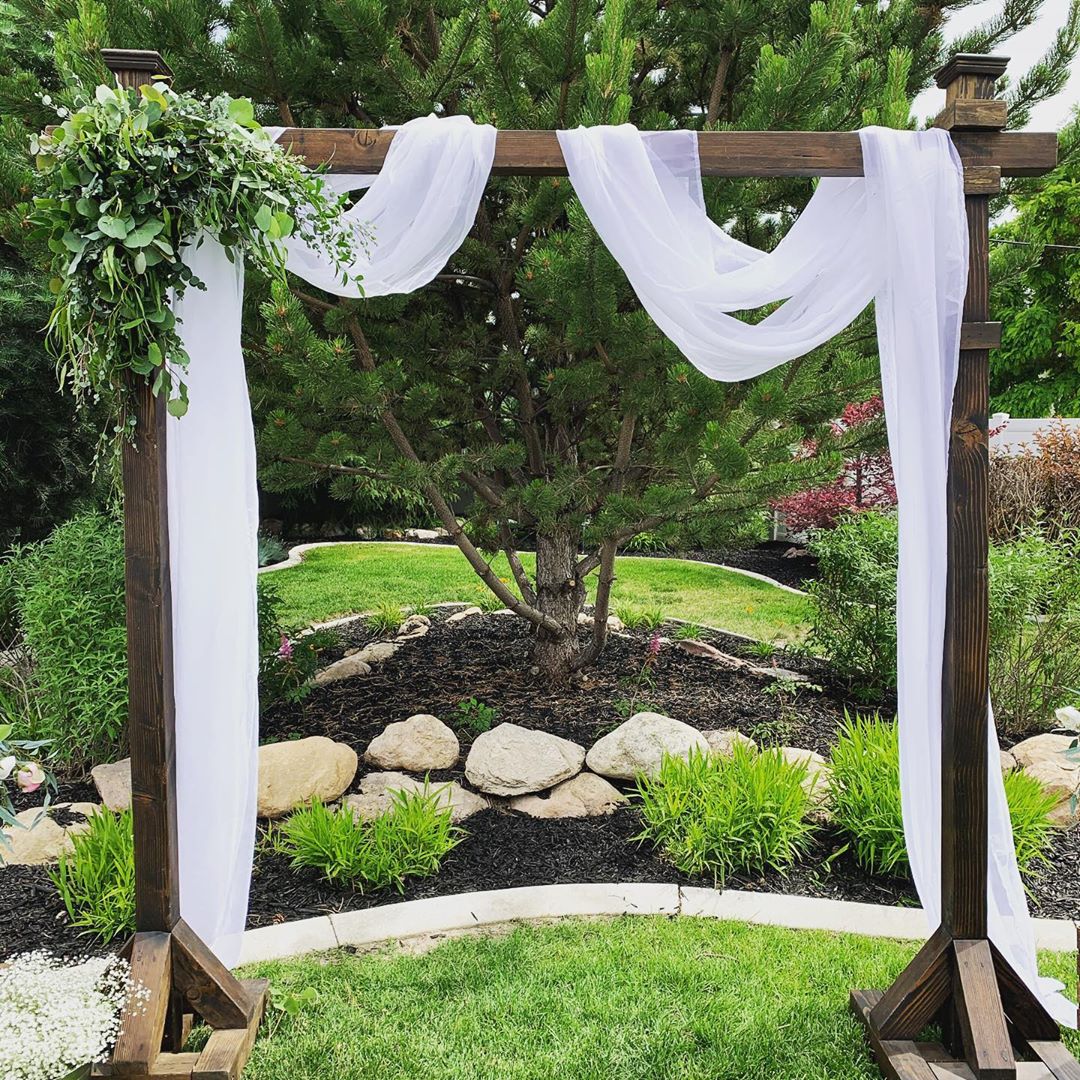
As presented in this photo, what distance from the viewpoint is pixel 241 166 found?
6.19 feet

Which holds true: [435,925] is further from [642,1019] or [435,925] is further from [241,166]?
[241,166]

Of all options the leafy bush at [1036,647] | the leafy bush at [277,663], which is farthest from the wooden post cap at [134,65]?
the leafy bush at [1036,647]

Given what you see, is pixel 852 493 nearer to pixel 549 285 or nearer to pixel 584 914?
pixel 549 285

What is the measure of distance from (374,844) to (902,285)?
2341mm

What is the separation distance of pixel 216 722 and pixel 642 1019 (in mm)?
1323

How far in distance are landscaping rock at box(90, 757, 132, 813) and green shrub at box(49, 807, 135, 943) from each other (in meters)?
0.47

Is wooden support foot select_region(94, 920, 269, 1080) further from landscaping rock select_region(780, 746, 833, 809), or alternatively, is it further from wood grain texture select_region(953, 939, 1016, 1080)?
landscaping rock select_region(780, 746, 833, 809)

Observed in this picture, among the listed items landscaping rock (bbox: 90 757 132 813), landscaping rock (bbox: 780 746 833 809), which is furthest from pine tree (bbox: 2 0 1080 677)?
landscaping rock (bbox: 90 757 132 813)

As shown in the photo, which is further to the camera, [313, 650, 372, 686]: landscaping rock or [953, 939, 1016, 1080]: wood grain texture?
[313, 650, 372, 686]: landscaping rock

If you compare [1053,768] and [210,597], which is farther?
[1053,768]

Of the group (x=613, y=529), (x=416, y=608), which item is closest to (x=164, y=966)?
(x=613, y=529)

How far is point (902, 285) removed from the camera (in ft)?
7.10

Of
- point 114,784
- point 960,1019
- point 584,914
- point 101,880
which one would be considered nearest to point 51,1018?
point 101,880

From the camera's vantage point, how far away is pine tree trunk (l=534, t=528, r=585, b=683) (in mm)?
4770
